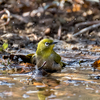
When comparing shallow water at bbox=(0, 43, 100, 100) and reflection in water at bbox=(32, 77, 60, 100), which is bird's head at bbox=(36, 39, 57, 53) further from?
reflection in water at bbox=(32, 77, 60, 100)

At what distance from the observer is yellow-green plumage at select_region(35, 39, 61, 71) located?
430 cm

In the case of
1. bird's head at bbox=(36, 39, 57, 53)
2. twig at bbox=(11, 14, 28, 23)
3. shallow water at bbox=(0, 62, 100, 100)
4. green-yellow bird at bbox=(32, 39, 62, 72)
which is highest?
twig at bbox=(11, 14, 28, 23)

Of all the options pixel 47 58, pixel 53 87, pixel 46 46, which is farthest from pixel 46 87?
pixel 46 46

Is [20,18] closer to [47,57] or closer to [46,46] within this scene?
[46,46]

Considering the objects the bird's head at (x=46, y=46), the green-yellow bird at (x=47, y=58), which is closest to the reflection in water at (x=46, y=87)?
the green-yellow bird at (x=47, y=58)

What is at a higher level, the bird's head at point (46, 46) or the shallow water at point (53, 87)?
the bird's head at point (46, 46)

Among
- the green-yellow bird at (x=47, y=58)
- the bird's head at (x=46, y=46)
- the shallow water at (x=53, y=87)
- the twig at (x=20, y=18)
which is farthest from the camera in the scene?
the twig at (x=20, y=18)

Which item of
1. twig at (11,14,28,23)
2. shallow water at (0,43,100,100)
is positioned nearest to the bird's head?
shallow water at (0,43,100,100)

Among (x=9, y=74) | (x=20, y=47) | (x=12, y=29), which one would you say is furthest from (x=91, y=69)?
(x=12, y=29)

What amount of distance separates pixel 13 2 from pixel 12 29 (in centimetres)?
218

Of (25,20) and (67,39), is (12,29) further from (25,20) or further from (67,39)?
(67,39)

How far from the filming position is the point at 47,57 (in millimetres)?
4344

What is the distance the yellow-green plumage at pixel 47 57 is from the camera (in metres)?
4.30

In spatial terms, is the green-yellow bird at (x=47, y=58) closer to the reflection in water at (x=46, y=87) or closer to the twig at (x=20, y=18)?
the reflection in water at (x=46, y=87)
